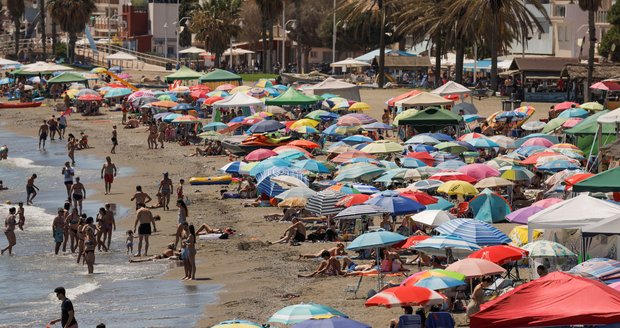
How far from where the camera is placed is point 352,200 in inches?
1037

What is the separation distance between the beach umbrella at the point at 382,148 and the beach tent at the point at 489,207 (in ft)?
27.5

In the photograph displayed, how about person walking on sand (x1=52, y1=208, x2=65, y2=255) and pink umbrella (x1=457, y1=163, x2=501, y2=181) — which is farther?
pink umbrella (x1=457, y1=163, x2=501, y2=181)

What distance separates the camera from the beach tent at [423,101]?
147 ft

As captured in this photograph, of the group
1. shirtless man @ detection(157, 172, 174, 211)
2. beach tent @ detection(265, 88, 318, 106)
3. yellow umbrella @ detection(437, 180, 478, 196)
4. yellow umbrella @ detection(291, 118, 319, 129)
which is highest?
beach tent @ detection(265, 88, 318, 106)

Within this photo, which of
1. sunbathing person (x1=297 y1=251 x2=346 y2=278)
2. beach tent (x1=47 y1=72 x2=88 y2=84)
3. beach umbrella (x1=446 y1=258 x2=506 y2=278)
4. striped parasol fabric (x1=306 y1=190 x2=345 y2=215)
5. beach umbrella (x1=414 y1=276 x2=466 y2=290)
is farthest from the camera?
beach tent (x1=47 y1=72 x2=88 y2=84)

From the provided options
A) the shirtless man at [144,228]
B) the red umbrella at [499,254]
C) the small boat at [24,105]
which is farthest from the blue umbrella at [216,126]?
the red umbrella at [499,254]

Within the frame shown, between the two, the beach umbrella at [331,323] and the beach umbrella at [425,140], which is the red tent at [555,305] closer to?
the beach umbrella at [331,323]

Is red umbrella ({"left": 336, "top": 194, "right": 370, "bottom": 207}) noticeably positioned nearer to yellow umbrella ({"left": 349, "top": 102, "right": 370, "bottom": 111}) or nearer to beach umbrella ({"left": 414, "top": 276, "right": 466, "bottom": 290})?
beach umbrella ({"left": 414, "top": 276, "right": 466, "bottom": 290})

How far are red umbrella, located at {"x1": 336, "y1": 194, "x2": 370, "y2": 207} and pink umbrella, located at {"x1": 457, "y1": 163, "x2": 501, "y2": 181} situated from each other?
12.5 feet

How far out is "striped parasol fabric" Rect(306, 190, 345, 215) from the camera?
26.9 metres

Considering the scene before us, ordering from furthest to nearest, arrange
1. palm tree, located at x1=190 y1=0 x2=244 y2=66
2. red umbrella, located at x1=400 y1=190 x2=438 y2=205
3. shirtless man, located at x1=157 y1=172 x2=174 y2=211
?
palm tree, located at x1=190 y1=0 x2=244 y2=66 < shirtless man, located at x1=157 y1=172 x2=174 y2=211 < red umbrella, located at x1=400 y1=190 x2=438 y2=205

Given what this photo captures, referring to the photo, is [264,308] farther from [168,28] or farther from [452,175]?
[168,28]

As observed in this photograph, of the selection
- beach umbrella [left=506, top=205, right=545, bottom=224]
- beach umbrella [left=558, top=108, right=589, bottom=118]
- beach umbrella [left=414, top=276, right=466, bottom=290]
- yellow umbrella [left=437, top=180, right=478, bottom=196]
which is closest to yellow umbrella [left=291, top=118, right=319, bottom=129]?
beach umbrella [left=558, top=108, right=589, bottom=118]

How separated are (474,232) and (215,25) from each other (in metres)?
63.0
